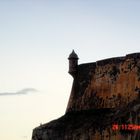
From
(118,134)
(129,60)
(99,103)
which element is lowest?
(118,134)

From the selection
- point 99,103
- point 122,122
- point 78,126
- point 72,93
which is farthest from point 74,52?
point 122,122

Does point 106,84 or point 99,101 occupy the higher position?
point 106,84

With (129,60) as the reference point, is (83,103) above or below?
below

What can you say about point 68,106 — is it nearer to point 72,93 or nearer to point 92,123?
point 72,93

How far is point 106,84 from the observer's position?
167 ft

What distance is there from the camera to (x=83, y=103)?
171 feet

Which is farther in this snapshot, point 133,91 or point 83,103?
point 83,103

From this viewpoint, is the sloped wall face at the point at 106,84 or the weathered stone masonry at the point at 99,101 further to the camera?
the sloped wall face at the point at 106,84

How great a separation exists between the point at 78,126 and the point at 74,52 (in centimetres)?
1227

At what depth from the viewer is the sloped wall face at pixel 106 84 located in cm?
4778

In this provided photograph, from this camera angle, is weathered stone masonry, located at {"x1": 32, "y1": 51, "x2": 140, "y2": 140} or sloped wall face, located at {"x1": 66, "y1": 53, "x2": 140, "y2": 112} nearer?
weathered stone masonry, located at {"x1": 32, "y1": 51, "x2": 140, "y2": 140}

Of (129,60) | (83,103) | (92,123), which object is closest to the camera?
(92,123)

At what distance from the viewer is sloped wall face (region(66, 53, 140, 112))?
157ft

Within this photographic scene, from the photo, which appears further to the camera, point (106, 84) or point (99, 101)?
point (106, 84)
